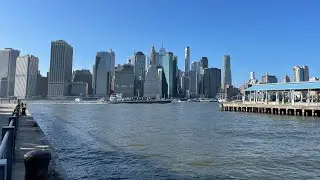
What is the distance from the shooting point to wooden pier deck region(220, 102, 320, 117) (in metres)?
77.2

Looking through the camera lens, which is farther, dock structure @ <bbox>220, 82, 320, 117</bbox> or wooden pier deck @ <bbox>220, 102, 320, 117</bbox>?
dock structure @ <bbox>220, 82, 320, 117</bbox>

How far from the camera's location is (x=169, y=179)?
17391 millimetres

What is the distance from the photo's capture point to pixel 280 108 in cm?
8762

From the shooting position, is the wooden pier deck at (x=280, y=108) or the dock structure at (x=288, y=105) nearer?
the wooden pier deck at (x=280, y=108)

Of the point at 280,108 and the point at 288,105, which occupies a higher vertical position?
the point at 288,105

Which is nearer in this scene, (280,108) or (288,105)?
(288,105)

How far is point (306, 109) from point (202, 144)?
182 ft

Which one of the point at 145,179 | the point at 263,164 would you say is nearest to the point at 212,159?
the point at 263,164

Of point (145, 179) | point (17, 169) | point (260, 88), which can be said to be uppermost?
point (260, 88)

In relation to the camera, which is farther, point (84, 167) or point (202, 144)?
point (202, 144)

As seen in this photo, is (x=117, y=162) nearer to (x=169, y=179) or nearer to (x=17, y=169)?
(x=169, y=179)

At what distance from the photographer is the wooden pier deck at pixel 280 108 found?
77.2 meters

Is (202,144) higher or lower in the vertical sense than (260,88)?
lower

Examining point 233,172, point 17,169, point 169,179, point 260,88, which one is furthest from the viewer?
point 260,88
